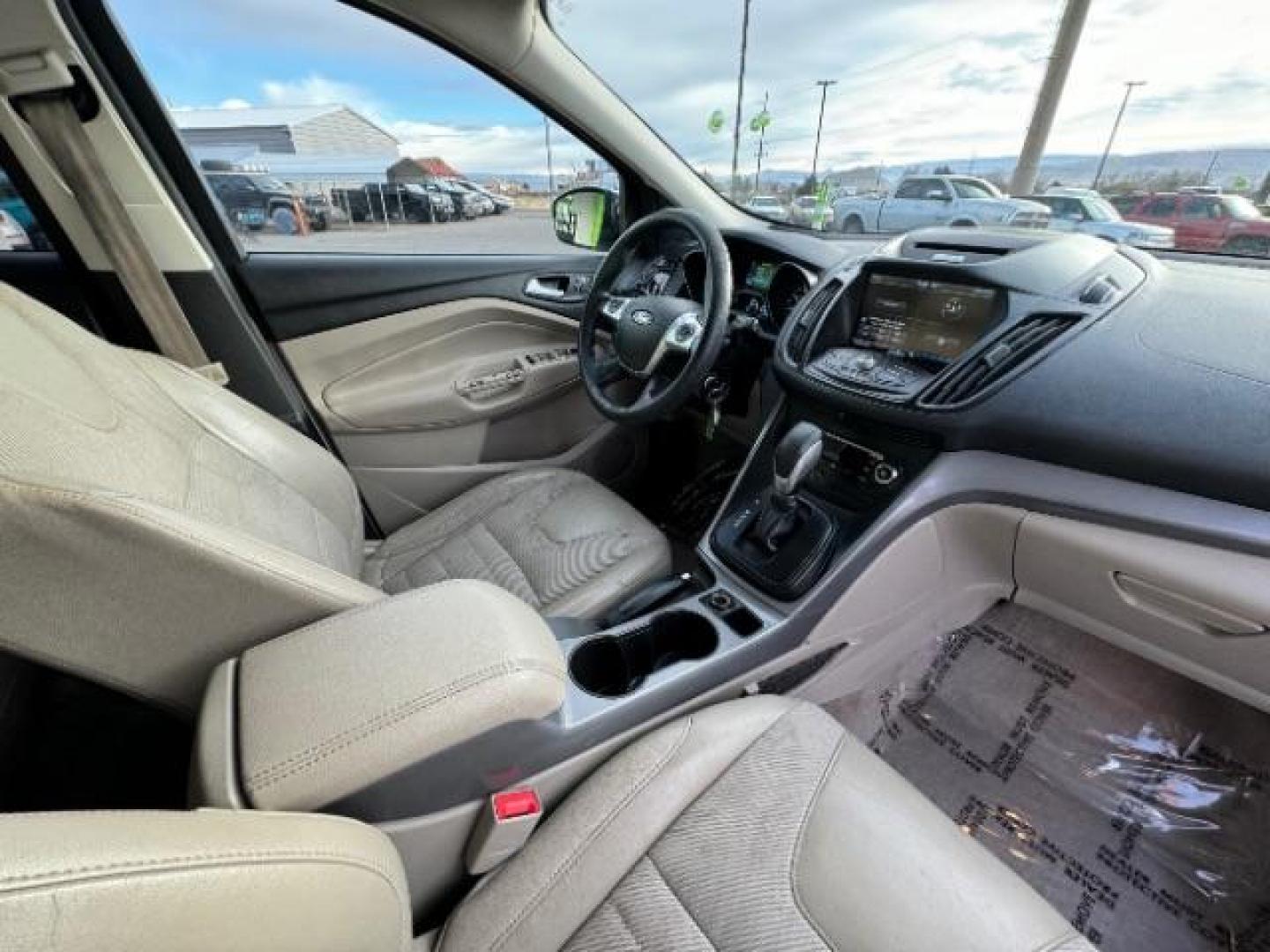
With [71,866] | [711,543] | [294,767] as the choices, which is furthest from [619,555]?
[71,866]

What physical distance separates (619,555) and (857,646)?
17.6 inches

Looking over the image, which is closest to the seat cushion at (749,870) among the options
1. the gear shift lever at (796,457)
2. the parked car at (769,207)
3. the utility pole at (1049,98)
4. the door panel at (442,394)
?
the gear shift lever at (796,457)

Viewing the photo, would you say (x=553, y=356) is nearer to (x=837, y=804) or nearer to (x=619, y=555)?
(x=619, y=555)

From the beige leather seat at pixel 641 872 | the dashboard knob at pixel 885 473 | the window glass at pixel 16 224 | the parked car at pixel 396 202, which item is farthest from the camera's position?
the parked car at pixel 396 202

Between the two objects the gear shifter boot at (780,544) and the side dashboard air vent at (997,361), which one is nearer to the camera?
the side dashboard air vent at (997,361)

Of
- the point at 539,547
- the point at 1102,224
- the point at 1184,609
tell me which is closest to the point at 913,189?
the point at 1102,224

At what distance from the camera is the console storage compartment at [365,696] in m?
0.57

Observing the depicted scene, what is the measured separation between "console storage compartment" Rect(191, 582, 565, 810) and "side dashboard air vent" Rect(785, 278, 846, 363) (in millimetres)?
773

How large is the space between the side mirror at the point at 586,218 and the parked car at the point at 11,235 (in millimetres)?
1225

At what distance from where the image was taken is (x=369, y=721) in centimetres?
60

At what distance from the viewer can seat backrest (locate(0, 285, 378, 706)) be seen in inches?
21.0

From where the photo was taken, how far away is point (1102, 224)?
114cm

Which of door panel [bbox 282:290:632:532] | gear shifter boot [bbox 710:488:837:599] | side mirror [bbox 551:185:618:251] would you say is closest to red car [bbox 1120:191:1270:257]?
gear shifter boot [bbox 710:488:837:599]

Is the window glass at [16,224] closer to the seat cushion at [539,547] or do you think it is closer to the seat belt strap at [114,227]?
the seat belt strap at [114,227]
